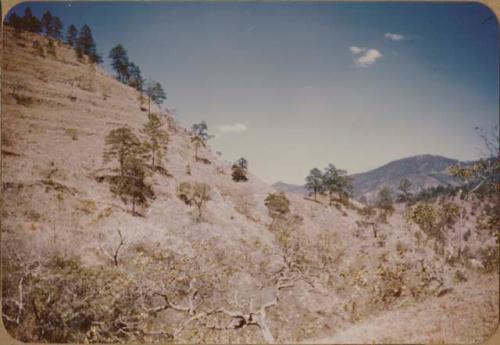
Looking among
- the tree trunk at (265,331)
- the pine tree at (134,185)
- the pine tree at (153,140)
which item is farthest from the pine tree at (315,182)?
the tree trunk at (265,331)

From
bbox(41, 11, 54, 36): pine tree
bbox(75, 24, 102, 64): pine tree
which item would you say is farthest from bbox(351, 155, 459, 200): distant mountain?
bbox(75, 24, 102, 64): pine tree

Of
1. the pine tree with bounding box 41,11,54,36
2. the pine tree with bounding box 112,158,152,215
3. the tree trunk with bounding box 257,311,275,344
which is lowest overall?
the tree trunk with bounding box 257,311,275,344

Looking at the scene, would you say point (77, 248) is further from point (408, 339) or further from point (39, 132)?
point (408, 339)

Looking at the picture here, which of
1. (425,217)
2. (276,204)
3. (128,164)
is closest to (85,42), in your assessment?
(128,164)

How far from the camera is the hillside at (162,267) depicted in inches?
264

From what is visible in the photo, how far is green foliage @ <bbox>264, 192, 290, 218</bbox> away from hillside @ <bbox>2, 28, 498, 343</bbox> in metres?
1.79

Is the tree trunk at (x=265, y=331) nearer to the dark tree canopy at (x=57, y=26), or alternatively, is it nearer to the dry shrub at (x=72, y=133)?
the dark tree canopy at (x=57, y=26)

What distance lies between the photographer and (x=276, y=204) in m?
17.4

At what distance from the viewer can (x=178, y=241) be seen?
11.0 metres

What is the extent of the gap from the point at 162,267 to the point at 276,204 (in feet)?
32.3

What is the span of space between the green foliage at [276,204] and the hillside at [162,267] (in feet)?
5.86

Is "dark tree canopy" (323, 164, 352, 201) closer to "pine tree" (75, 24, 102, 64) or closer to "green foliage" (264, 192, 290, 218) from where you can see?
"green foliage" (264, 192, 290, 218)

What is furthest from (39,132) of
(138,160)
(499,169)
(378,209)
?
(378,209)

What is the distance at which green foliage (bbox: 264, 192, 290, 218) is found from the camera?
56.7 feet
